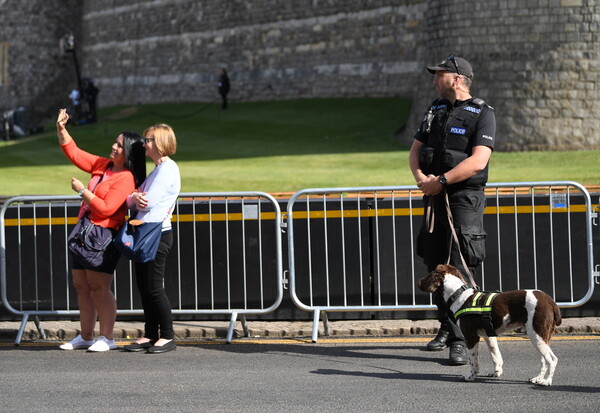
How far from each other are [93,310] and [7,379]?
129cm

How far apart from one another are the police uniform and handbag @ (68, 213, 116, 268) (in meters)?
2.27

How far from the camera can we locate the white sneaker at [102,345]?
8.77 m

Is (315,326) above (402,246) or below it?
below

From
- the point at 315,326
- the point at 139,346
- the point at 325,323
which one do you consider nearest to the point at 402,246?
the point at 325,323

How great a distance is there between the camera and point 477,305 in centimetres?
739

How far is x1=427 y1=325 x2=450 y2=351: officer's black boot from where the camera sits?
27.9 ft

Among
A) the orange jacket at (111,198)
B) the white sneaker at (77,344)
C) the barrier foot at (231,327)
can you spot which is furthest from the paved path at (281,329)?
the orange jacket at (111,198)

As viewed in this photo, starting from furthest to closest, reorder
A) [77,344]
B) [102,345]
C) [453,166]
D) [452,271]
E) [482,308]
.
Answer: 1. [77,344]
2. [102,345]
3. [453,166]
4. [452,271]
5. [482,308]

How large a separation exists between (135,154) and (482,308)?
114 inches

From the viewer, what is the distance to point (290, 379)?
7586 millimetres

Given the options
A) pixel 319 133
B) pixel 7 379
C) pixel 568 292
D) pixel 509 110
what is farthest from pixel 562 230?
pixel 319 133

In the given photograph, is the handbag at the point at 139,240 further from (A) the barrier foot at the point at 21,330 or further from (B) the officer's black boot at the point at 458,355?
(B) the officer's black boot at the point at 458,355

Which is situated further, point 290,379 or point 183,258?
point 183,258

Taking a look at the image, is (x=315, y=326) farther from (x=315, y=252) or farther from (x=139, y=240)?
(x=139, y=240)
